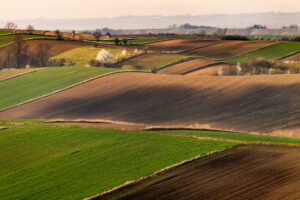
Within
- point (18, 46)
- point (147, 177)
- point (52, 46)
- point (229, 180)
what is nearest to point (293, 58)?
point (52, 46)

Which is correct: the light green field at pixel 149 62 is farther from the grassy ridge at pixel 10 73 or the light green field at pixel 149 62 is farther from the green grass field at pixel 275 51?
the grassy ridge at pixel 10 73

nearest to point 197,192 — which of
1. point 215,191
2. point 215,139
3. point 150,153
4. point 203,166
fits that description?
point 215,191

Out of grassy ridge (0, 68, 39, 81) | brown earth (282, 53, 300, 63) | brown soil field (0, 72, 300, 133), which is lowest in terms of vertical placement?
grassy ridge (0, 68, 39, 81)

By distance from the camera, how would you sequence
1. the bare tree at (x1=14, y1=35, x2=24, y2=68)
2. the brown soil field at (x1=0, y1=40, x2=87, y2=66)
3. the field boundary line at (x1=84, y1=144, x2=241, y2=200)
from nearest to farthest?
the field boundary line at (x1=84, y1=144, x2=241, y2=200) → the bare tree at (x1=14, y1=35, x2=24, y2=68) → the brown soil field at (x1=0, y1=40, x2=87, y2=66)

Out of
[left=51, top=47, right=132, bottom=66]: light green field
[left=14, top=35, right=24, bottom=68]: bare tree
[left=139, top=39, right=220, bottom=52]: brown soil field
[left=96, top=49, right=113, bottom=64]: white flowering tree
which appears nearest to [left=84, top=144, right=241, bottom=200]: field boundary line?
[left=96, top=49, right=113, bottom=64]: white flowering tree

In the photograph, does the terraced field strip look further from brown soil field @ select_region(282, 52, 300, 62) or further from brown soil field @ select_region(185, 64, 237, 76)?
brown soil field @ select_region(282, 52, 300, 62)

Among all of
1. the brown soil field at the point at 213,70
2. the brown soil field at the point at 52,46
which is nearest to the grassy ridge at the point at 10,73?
the brown soil field at the point at 52,46
